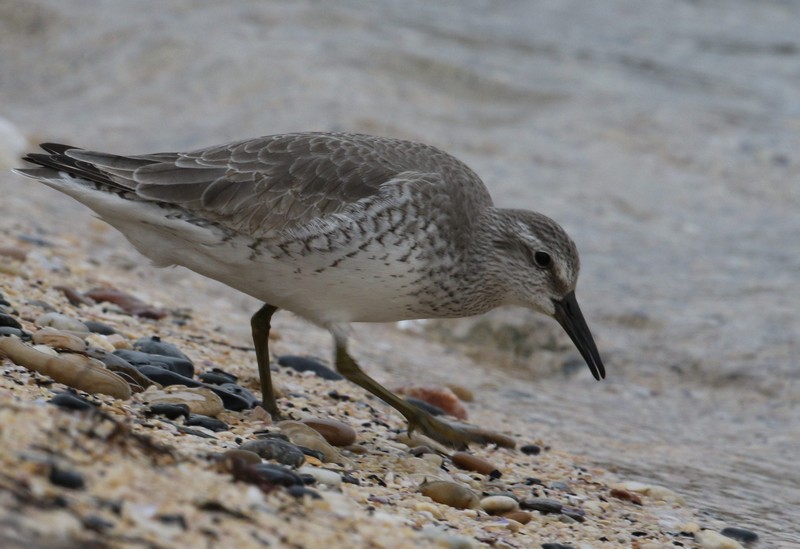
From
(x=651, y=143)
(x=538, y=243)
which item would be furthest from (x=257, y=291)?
(x=651, y=143)

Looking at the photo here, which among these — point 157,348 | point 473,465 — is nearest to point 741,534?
point 473,465

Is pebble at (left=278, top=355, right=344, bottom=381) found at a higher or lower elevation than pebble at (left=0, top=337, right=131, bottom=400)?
higher

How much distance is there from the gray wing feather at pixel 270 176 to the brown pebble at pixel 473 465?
1.34 meters

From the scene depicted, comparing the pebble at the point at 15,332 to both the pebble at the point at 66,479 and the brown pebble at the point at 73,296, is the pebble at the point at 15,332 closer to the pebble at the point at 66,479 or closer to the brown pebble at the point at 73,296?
the brown pebble at the point at 73,296

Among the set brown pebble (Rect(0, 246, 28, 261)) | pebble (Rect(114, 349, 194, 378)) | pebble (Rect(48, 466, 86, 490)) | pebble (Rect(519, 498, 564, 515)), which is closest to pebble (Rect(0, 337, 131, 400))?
pebble (Rect(114, 349, 194, 378))

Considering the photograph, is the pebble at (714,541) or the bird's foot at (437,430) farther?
the bird's foot at (437,430)

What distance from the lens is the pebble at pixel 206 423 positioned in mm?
4836

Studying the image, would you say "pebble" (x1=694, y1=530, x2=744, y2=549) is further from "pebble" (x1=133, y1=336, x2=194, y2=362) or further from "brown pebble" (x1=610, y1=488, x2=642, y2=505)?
"pebble" (x1=133, y1=336, x2=194, y2=362)

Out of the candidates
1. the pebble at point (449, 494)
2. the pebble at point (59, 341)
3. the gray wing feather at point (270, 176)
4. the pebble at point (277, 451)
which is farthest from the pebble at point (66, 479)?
the gray wing feather at point (270, 176)

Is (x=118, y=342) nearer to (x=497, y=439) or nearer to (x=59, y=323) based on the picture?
(x=59, y=323)

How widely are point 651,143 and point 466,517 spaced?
31.6 ft

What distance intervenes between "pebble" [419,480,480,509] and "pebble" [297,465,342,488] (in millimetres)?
453

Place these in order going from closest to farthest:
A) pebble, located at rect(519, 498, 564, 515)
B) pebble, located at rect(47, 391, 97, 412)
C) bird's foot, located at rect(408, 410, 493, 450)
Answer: pebble, located at rect(47, 391, 97, 412), pebble, located at rect(519, 498, 564, 515), bird's foot, located at rect(408, 410, 493, 450)

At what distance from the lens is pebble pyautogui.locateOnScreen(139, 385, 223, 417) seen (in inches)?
194
